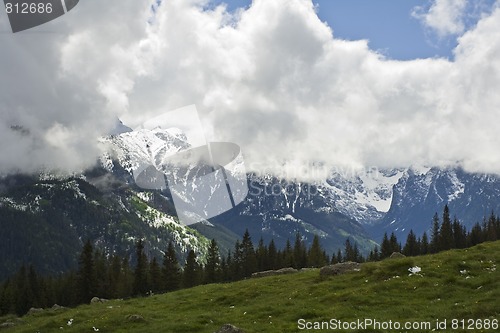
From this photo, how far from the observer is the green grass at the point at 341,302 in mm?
36531

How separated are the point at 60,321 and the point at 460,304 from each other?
38240mm

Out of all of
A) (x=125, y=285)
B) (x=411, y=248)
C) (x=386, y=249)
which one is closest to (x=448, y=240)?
(x=411, y=248)

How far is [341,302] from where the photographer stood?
4188 centimetres

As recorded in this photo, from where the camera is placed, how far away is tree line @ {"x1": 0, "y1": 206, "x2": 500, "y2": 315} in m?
112

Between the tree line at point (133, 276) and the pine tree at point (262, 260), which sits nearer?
the tree line at point (133, 276)

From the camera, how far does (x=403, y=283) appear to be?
4506 centimetres

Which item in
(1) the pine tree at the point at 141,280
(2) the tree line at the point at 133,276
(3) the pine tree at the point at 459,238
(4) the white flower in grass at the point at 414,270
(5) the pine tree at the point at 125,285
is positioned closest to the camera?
(4) the white flower in grass at the point at 414,270

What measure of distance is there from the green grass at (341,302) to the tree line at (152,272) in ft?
181

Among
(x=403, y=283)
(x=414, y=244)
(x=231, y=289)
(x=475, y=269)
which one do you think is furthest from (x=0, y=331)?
(x=414, y=244)

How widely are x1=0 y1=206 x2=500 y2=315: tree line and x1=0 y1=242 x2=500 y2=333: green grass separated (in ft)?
181

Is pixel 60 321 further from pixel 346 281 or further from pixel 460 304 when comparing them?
pixel 460 304

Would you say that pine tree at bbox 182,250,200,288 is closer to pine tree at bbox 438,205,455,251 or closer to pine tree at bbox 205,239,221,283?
pine tree at bbox 205,239,221,283

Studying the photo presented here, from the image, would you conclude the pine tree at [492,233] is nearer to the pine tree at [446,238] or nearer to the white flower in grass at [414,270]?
the pine tree at [446,238]

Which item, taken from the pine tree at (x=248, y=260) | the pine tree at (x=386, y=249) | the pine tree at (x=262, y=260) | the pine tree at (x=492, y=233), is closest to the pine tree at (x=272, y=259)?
the pine tree at (x=262, y=260)
